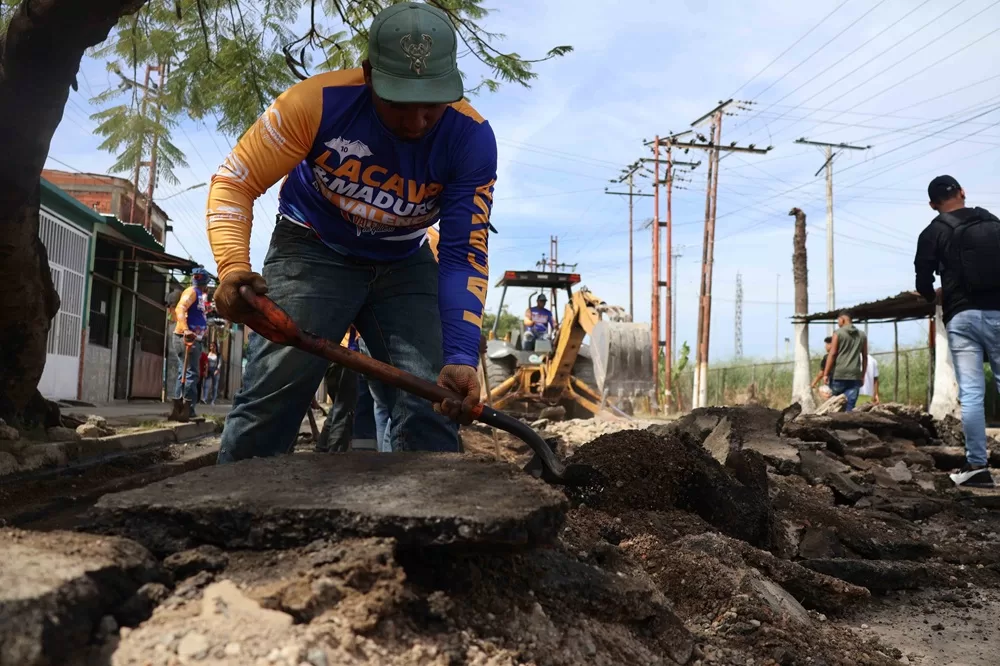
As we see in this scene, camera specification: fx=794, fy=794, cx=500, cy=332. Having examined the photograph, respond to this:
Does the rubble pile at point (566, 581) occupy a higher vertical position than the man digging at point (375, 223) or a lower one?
lower

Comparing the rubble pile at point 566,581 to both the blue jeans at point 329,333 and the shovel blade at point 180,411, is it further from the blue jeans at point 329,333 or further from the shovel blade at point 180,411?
the shovel blade at point 180,411

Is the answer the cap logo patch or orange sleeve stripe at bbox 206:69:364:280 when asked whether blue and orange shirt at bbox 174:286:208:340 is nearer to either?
orange sleeve stripe at bbox 206:69:364:280

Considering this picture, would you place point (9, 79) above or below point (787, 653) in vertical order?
above

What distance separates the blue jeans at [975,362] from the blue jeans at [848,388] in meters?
5.18

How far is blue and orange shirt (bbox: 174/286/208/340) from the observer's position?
32.3ft

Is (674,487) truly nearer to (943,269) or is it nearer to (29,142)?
(943,269)

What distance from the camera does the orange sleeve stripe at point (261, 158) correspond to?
2.51 m

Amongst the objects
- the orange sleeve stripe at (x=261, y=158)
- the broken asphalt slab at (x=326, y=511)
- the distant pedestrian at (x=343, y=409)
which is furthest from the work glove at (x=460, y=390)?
the distant pedestrian at (x=343, y=409)

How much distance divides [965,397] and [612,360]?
6.00m

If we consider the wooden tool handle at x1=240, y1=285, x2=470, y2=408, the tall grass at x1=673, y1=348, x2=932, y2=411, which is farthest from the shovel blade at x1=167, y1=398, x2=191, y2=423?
the tall grass at x1=673, y1=348, x2=932, y2=411

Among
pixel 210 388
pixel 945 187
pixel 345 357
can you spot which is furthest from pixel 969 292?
pixel 210 388

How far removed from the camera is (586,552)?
2.35 meters

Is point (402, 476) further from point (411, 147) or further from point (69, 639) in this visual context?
point (411, 147)

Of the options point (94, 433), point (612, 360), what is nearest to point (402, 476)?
point (94, 433)
